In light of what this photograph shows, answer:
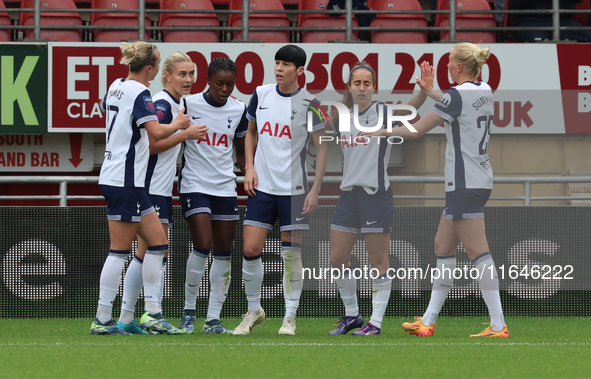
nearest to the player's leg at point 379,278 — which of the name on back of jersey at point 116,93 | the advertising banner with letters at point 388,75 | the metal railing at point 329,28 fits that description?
the name on back of jersey at point 116,93

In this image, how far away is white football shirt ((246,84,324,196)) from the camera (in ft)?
15.5

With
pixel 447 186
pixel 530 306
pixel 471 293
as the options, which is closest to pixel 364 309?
pixel 471 293

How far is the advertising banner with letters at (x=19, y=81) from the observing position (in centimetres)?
873

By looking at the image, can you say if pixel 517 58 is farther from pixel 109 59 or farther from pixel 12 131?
pixel 12 131

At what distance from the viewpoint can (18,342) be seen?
455 cm

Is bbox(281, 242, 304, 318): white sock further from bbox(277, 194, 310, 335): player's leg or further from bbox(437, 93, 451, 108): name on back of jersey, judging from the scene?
bbox(437, 93, 451, 108): name on back of jersey

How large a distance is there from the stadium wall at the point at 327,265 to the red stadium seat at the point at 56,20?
376cm

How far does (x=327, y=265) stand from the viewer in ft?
20.7

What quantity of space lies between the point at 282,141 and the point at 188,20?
535 centimetres

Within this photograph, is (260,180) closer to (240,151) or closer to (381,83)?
(240,151)

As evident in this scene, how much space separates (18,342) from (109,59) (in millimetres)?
4983

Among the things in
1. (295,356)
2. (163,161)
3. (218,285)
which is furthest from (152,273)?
(295,356)

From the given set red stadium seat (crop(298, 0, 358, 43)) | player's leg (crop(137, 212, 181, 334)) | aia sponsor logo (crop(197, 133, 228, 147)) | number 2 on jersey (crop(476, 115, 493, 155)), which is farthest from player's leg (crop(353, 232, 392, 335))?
red stadium seat (crop(298, 0, 358, 43))

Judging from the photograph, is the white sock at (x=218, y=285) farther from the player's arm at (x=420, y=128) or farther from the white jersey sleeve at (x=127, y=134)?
the player's arm at (x=420, y=128)
